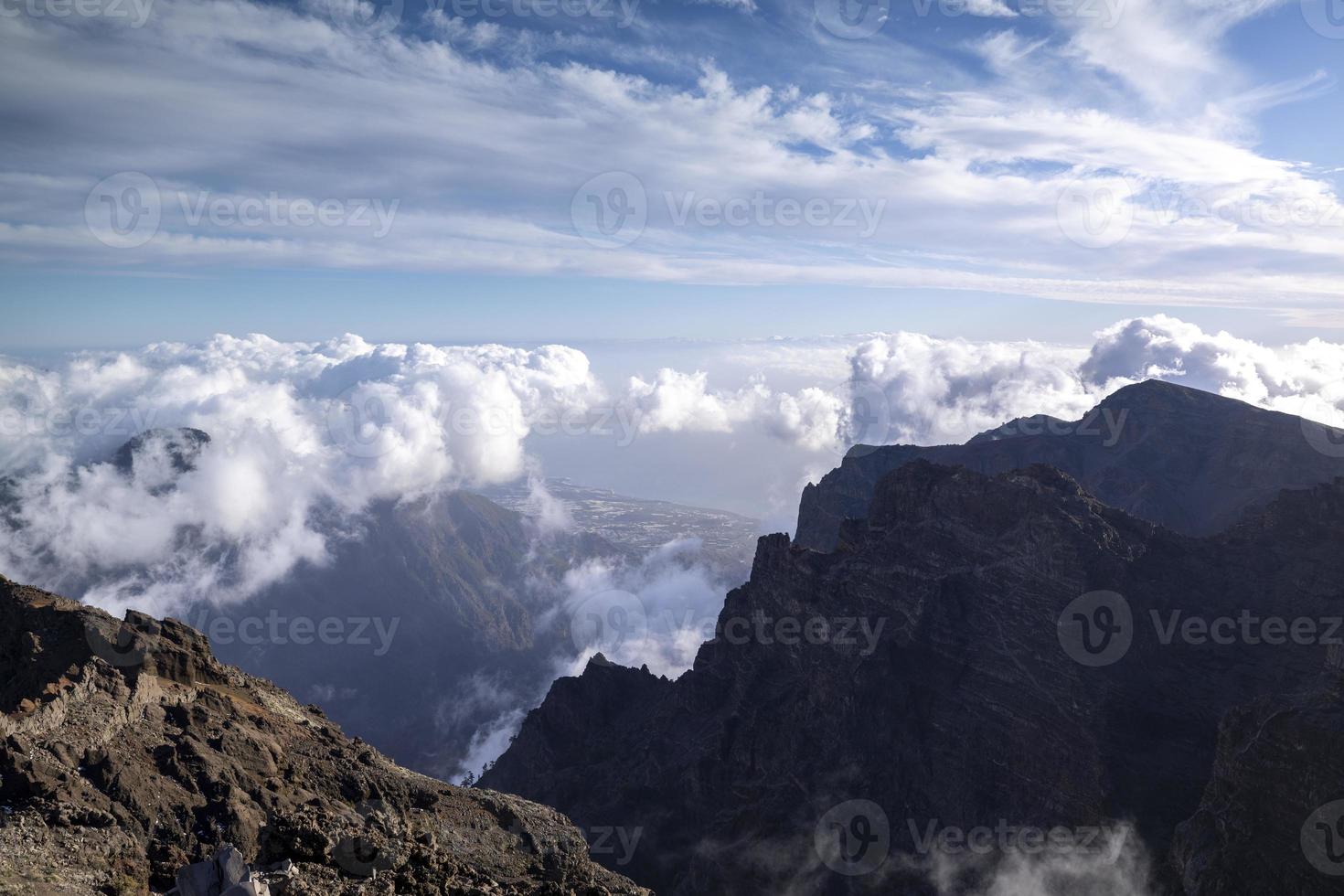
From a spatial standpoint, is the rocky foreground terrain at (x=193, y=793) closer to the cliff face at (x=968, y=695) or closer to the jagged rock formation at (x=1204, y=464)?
the cliff face at (x=968, y=695)

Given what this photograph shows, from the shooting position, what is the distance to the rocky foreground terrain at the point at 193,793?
135 ft

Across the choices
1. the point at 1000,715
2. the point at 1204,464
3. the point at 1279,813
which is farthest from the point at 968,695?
the point at 1204,464

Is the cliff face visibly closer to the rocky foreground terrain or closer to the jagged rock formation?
the rocky foreground terrain

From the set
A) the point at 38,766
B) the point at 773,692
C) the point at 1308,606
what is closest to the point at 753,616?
the point at 773,692

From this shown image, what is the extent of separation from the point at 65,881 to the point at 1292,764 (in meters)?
94.0

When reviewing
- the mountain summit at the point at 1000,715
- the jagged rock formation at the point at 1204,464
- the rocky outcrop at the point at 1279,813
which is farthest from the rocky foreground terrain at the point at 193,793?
the jagged rock formation at the point at 1204,464

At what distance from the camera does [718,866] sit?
11256 cm

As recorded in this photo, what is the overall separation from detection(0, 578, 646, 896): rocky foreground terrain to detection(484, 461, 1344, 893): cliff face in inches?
1780

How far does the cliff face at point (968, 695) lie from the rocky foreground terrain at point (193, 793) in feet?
148

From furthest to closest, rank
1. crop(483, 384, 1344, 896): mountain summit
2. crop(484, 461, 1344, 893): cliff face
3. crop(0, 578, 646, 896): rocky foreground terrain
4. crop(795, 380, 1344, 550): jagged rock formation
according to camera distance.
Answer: crop(795, 380, 1344, 550): jagged rock formation < crop(484, 461, 1344, 893): cliff face < crop(483, 384, 1344, 896): mountain summit < crop(0, 578, 646, 896): rocky foreground terrain

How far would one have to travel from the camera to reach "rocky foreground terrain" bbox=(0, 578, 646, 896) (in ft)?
135

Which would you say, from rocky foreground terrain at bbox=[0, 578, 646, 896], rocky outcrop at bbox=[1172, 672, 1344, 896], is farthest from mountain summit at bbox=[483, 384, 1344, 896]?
rocky foreground terrain at bbox=[0, 578, 646, 896]

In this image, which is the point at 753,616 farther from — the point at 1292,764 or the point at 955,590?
the point at 1292,764

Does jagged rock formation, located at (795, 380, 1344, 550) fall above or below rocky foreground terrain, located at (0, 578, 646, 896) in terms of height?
above
